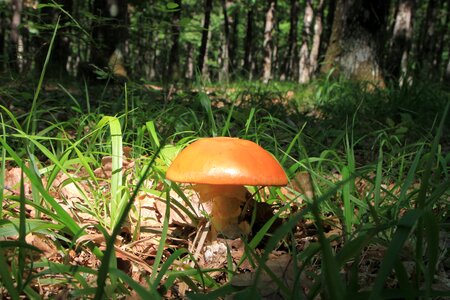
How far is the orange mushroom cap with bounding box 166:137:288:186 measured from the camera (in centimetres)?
133

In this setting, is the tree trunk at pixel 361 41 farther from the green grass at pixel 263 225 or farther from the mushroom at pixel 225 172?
the mushroom at pixel 225 172

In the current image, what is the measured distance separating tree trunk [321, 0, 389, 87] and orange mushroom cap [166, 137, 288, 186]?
4.74 meters

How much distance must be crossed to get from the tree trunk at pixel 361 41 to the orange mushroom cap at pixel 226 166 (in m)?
4.74

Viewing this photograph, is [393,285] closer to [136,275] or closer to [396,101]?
[136,275]

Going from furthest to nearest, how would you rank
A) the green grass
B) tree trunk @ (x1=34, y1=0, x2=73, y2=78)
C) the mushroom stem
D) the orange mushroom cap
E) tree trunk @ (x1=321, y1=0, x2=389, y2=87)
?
tree trunk @ (x1=321, y1=0, x2=389, y2=87), tree trunk @ (x1=34, y1=0, x2=73, y2=78), the mushroom stem, the orange mushroom cap, the green grass

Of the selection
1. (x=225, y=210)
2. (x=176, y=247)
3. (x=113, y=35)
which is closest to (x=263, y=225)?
(x=225, y=210)

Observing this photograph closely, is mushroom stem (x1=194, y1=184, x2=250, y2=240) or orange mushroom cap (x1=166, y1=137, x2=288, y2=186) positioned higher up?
orange mushroom cap (x1=166, y1=137, x2=288, y2=186)

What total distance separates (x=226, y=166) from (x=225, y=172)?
0.07 ft

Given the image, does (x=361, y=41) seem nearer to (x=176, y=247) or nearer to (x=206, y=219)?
(x=206, y=219)

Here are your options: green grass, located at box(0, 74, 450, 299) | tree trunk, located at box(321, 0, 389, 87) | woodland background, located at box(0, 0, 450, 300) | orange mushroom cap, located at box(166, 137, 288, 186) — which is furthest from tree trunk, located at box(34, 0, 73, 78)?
tree trunk, located at box(321, 0, 389, 87)

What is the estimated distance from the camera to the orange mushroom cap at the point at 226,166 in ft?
4.36

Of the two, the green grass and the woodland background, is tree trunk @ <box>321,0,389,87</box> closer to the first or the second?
the woodland background

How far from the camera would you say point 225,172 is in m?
1.33

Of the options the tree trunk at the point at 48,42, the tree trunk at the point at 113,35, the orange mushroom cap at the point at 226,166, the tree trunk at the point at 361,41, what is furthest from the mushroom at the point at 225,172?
the tree trunk at the point at 361,41
